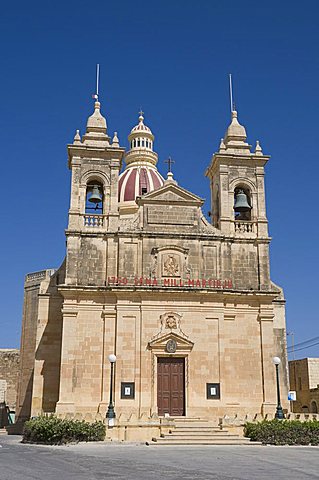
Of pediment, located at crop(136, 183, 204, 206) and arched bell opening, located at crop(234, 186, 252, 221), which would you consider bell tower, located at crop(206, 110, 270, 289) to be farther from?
pediment, located at crop(136, 183, 204, 206)

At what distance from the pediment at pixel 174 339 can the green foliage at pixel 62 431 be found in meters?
5.66

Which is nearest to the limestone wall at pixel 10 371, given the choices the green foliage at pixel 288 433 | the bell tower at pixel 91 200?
the bell tower at pixel 91 200

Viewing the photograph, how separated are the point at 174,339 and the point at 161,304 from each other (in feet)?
5.60

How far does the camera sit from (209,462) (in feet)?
49.7

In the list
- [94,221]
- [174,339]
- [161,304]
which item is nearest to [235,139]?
[94,221]

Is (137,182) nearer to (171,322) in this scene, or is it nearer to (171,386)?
(171,322)

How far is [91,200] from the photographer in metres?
28.8

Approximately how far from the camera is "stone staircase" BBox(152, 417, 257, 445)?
838 inches

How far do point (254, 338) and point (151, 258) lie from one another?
6093 millimetres

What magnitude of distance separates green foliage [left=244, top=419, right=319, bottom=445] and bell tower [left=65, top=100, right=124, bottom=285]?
10.0 m

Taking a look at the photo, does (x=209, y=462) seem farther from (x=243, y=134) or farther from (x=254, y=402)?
(x=243, y=134)

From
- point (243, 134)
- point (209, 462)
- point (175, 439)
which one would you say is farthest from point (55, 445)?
point (243, 134)

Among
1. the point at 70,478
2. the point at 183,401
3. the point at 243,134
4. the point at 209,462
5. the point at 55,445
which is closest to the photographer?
the point at 70,478

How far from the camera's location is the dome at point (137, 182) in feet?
131
